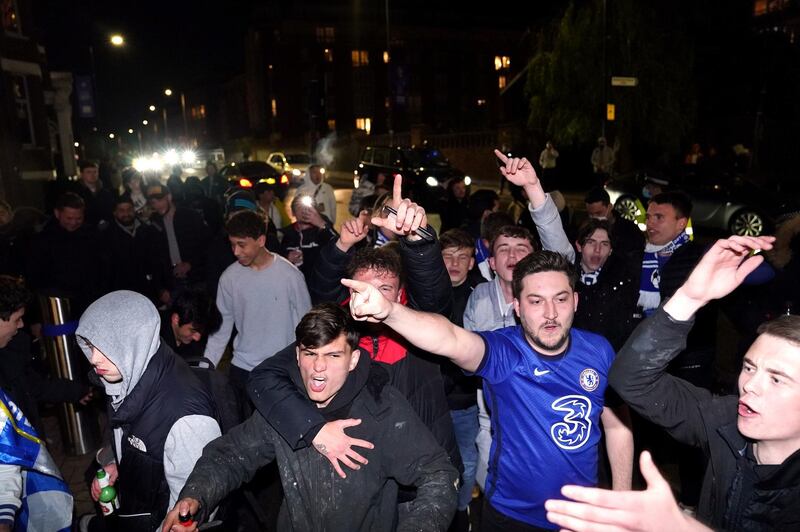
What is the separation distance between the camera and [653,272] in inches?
191

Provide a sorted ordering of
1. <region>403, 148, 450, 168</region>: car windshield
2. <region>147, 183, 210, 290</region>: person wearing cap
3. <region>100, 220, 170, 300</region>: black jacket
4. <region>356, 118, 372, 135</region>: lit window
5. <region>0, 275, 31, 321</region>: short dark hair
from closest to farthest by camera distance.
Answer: <region>0, 275, 31, 321</region>: short dark hair
<region>100, 220, 170, 300</region>: black jacket
<region>147, 183, 210, 290</region>: person wearing cap
<region>403, 148, 450, 168</region>: car windshield
<region>356, 118, 372, 135</region>: lit window

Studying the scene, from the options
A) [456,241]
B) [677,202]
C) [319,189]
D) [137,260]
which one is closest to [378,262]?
[456,241]

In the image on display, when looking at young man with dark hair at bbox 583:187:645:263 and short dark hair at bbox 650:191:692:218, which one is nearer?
short dark hair at bbox 650:191:692:218

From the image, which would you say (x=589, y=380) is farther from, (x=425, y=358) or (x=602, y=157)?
(x=602, y=157)

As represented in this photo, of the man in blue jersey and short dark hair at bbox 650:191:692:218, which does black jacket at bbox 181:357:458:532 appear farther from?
short dark hair at bbox 650:191:692:218

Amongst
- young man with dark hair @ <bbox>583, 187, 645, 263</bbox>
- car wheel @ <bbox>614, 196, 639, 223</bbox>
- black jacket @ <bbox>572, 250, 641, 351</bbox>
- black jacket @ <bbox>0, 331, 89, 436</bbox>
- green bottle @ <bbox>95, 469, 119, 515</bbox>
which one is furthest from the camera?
car wheel @ <bbox>614, 196, 639, 223</bbox>

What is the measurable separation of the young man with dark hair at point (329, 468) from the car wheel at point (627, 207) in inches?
510

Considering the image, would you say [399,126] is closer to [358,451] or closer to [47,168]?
[47,168]

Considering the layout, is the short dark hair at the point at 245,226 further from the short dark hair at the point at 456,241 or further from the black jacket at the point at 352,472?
the black jacket at the point at 352,472

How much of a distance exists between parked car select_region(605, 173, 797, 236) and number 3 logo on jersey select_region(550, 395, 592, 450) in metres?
11.8

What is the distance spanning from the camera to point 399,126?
61406 millimetres

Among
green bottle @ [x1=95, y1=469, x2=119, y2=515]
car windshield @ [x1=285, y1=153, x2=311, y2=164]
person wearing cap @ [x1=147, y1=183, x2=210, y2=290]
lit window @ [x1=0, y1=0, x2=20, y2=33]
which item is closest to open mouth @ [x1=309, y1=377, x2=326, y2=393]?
green bottle @ [x1=95, y1=469, x2=119, y2=515]

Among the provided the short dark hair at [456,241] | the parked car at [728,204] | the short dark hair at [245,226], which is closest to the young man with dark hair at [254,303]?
the short dark hair at [245,226]

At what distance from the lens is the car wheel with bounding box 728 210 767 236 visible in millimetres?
13830
